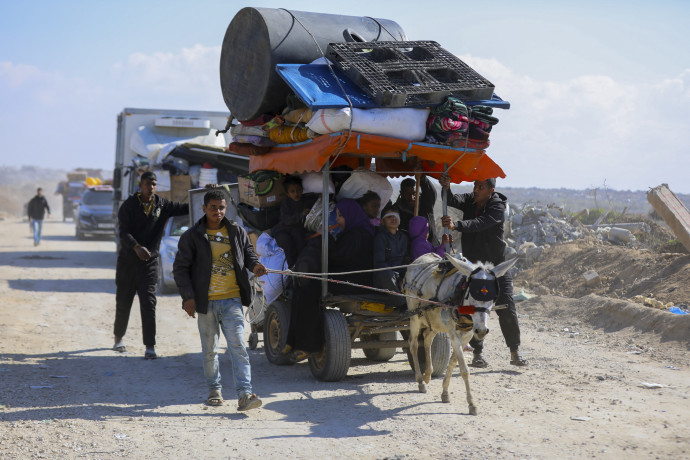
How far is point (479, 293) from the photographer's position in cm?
648

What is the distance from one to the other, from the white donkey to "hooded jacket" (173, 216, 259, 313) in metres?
1.71

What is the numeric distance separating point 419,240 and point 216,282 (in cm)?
250

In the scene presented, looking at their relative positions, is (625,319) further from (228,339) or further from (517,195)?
(517,195)

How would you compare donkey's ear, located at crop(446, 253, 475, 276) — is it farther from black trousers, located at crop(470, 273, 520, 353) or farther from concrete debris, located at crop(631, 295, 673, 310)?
concrete debris, located at crop(631, 295, 673, 310)

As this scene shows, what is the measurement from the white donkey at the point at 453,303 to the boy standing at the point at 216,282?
5.36 ft

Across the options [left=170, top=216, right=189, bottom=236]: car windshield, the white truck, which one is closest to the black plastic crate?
[left=170, top=216, right=189, bottom=236]: car windshield

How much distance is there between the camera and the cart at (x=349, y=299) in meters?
7.60

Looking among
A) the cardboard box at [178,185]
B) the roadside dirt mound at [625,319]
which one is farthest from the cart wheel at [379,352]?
the cardboard box at [178,185]

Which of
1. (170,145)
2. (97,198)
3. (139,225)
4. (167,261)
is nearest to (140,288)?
(139,225)

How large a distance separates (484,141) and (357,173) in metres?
1.56

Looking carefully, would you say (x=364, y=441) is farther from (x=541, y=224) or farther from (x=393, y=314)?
(x=541, y=224)

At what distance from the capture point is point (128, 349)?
9.98 meters

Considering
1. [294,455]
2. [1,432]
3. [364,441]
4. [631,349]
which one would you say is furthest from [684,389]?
[1,432]

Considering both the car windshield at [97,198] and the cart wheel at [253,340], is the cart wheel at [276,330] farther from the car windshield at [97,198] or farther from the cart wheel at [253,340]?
the car windshield at [97,198]
